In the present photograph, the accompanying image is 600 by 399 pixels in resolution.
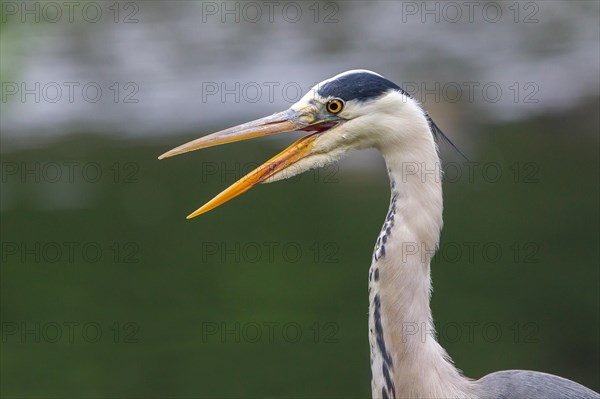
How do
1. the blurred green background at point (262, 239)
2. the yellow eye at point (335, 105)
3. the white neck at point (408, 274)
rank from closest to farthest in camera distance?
the white neck at point (408, 274)
the yellow eye at point (335, 105)
the blurred green background at point (262, 239)

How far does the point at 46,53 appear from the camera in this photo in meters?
13.0

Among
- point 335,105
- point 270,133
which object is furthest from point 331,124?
point 270,133

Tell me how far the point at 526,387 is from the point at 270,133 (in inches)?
45.3

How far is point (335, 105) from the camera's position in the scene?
131 inches

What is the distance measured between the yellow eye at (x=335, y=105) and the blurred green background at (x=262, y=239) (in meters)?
2.84

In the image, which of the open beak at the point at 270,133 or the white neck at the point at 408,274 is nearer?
the white neck at the point at 408,274

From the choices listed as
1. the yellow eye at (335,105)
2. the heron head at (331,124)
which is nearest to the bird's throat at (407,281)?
the heron head at (331,124)

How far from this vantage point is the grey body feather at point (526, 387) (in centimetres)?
333

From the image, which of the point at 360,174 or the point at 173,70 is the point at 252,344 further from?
the point at 173,70

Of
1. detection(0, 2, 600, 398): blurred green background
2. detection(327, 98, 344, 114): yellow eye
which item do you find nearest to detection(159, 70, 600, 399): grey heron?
detection(327, 98, 344, 114): yellow eye

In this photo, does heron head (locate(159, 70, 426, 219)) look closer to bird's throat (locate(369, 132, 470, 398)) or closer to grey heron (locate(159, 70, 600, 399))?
grey heron (locate(159, 70, 600, 399))

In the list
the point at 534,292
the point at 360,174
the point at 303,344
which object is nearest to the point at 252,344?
the point at 303,344

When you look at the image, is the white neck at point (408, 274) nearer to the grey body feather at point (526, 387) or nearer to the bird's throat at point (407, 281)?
the bird's throat at point (407, 281)

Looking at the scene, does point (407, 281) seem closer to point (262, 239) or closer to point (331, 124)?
point (331, 124)
